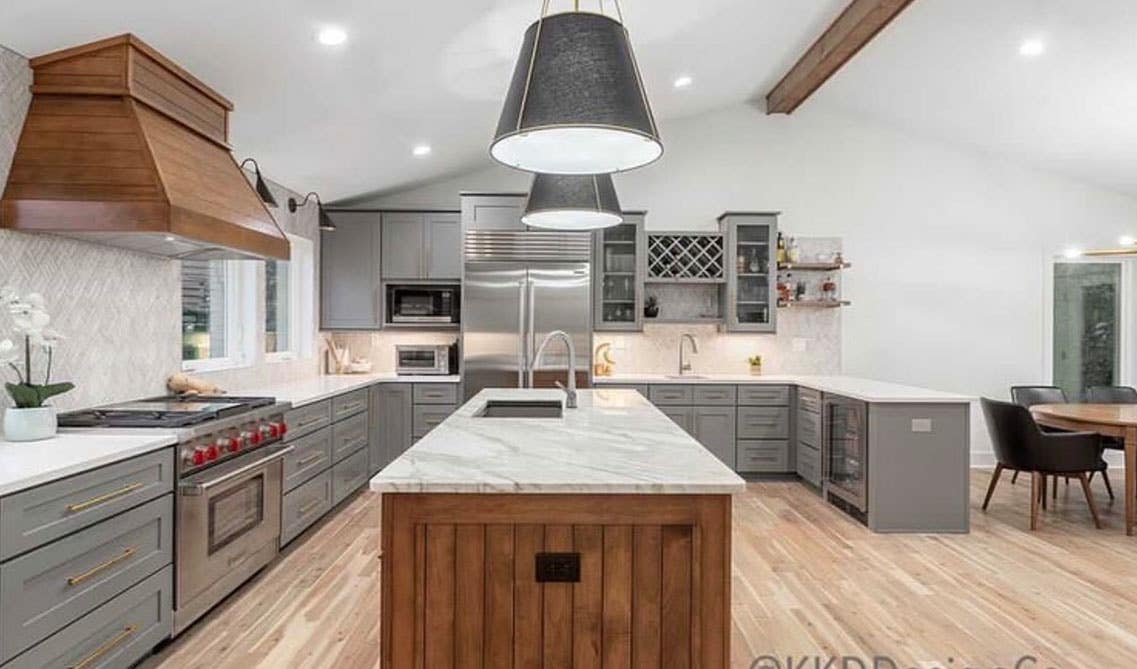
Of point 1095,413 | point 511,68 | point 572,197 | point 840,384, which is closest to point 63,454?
point 572,197

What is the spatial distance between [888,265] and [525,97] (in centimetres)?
565

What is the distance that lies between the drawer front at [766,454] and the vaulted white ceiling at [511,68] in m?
3.02

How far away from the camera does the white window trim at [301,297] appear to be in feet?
18.9

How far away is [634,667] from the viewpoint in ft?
6.18

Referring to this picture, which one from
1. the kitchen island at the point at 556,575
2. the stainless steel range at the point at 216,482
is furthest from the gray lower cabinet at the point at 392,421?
the kitchen island at the point at 556,575

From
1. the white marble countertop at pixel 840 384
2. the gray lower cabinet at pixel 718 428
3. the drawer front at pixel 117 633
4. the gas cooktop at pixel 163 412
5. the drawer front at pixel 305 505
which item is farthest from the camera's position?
the gray lower cabinet at pixel 718 428

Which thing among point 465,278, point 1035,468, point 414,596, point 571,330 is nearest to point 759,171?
point 571,330

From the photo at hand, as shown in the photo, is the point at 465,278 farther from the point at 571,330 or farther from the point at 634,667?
the point at 634,667

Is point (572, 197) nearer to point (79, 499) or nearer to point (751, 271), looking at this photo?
point (79, 499)

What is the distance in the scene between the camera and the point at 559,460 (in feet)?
6.88

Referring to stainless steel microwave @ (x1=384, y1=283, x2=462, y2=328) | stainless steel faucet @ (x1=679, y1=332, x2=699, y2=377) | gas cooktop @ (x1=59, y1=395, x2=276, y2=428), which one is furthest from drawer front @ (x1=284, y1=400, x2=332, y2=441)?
stainless steel faucet @ (x1=679, y1=332, x2=699, y2=377)

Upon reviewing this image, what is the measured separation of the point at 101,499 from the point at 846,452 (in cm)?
438

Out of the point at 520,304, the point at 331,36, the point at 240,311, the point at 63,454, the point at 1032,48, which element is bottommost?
the point at 63,454

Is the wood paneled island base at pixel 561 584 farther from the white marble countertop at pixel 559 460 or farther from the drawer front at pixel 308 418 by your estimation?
the drawer front at pixel 308 418
